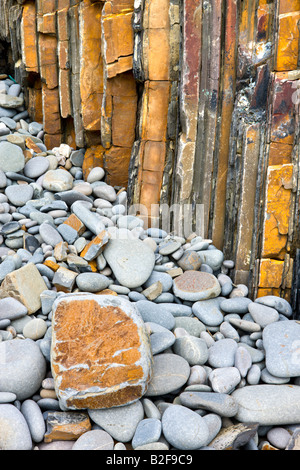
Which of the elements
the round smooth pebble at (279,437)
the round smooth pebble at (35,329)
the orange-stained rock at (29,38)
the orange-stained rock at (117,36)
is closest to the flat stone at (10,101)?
the orange-stained rock at (29,38)

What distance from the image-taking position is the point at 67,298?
8.77 feet

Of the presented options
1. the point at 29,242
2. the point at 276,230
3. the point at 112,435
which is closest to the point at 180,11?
the point at 276,230

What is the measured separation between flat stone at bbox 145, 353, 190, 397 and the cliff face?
1.15 m

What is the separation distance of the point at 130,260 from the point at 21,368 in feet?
4.22

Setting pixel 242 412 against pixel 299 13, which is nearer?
pixel 242 412

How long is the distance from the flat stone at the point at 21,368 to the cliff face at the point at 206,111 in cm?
183

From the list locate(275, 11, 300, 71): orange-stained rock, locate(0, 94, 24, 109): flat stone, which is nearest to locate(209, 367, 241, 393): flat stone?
locate(275, 11, 300, 71): orange-stained rock

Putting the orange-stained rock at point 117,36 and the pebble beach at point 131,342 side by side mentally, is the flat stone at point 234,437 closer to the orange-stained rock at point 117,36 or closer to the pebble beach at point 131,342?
the pebble beach at point 131,342

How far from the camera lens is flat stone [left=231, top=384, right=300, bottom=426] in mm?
2455

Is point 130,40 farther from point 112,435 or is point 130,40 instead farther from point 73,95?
point 112,435

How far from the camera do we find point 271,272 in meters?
3.51
